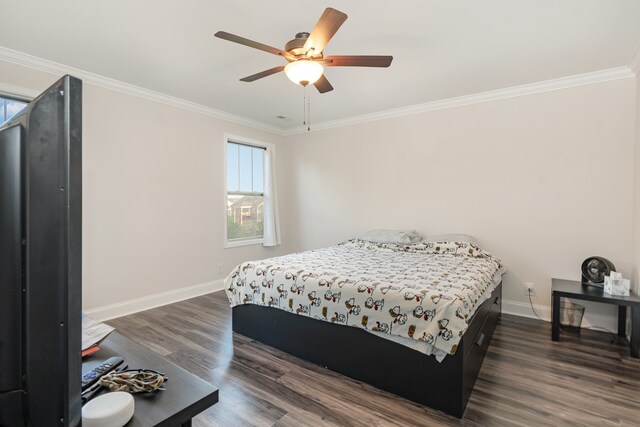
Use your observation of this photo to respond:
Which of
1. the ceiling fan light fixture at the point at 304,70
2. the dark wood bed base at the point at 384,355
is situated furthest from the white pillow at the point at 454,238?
the ceiling fan light fixture at the point at 304,70

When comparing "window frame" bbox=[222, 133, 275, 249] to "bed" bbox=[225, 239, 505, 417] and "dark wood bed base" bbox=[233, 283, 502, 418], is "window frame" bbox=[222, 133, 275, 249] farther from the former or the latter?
"dark wood bed base" bbox=[233, 283, 502, 418]

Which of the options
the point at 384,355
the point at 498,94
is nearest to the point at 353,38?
the point at 498,94

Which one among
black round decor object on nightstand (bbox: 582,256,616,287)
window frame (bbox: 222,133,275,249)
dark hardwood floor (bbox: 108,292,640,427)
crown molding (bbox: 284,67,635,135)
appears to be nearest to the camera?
dark hardwood floor (bbox: 108,292,640,427)

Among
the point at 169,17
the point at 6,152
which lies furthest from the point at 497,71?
the point at 6,152

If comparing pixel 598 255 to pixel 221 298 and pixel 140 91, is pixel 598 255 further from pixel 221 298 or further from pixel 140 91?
pixel 140 91

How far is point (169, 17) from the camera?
2256 mm

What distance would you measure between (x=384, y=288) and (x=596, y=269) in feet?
7.77

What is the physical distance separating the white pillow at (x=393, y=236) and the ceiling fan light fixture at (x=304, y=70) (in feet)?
7.85

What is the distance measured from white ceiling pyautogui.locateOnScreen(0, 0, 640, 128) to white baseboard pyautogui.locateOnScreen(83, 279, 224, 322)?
2.43m

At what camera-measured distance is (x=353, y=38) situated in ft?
8.27

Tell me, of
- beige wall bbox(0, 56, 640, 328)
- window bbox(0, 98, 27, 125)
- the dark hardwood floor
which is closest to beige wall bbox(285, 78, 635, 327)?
beige wall bbox(0, 56, 640, 328)

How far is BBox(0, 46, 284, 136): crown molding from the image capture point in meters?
2.80

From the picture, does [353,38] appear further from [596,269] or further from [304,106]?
[596,269]

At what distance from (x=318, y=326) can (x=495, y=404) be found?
1.24m
